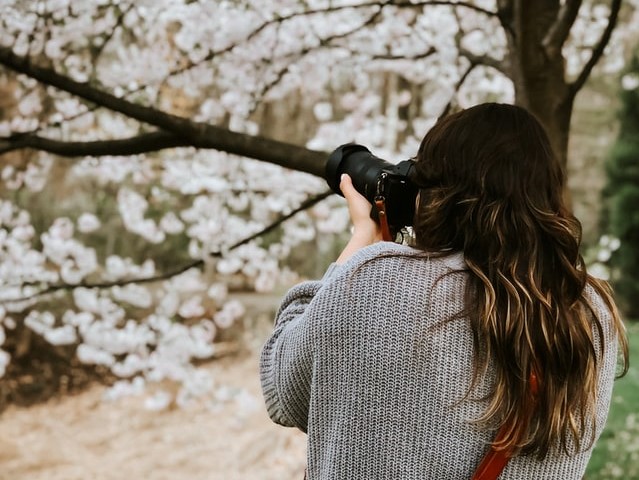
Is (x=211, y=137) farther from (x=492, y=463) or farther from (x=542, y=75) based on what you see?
(x=492, y=463)

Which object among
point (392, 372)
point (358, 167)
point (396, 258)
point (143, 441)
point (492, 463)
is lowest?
point (143, 441)

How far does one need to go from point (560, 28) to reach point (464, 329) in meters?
1.28

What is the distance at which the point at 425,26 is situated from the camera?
4117mm

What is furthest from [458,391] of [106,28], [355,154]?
[106,28]

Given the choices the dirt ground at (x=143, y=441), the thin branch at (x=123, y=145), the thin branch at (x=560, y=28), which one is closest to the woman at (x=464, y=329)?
the thin branch at (x=560, y=28)

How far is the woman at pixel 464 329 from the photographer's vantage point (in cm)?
96

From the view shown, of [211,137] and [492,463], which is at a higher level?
[211,137]

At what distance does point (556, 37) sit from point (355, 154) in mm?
994

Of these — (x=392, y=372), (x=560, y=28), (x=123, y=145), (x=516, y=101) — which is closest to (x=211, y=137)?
(x=123, y=145)

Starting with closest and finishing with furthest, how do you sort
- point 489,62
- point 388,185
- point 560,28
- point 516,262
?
point 516,262 → point 388,185 → point 560,28 → point 489,62

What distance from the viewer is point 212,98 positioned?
213 inches

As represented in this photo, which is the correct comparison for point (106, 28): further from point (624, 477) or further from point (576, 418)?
point (624, 477)

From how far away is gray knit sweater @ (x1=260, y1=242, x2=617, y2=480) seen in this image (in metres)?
0.96

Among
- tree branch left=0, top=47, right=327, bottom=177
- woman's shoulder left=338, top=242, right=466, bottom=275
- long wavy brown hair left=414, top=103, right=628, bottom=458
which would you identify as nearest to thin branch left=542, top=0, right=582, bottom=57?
tree branch left=0, top=47, right=327, bottom=177
